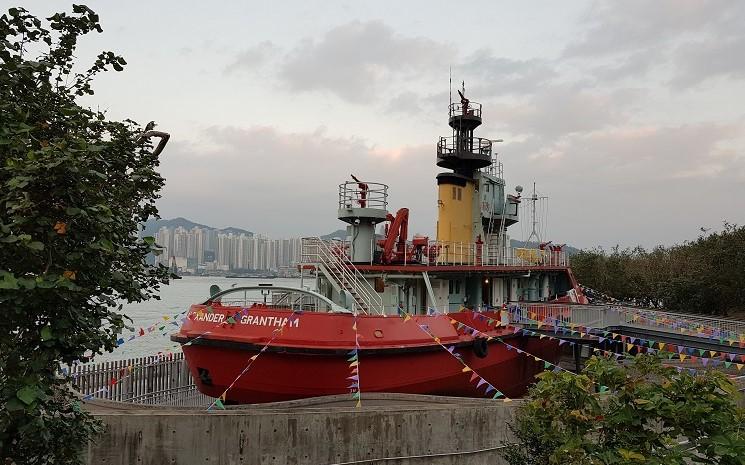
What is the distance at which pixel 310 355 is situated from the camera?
12.1m

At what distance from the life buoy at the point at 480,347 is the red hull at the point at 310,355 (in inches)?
50.9

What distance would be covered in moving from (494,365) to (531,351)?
10.7 ft

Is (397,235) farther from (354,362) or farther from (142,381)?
(142,381)

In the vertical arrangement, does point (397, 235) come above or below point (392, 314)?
above

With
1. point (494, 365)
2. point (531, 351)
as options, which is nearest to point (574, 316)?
point (531, 351)

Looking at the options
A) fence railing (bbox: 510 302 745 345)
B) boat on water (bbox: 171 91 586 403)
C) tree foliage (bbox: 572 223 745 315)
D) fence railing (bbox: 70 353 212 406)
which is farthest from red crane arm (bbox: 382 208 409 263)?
tree foliage (bbox: 572 223 745 315)

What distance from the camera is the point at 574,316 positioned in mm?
18234

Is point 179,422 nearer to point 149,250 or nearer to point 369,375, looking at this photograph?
point 149,250

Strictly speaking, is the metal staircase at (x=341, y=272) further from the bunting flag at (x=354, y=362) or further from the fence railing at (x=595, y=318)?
the fence railing at (x=595, y=318)

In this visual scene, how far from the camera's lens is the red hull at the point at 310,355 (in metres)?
12.3

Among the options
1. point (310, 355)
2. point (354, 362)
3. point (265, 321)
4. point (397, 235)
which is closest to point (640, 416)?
point (354, 362)

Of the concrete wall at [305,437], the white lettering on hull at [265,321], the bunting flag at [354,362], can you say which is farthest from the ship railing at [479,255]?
the concrete wall at [305,437]

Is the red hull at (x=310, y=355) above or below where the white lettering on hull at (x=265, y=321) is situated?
below

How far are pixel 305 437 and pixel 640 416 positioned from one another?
16.9 ft
